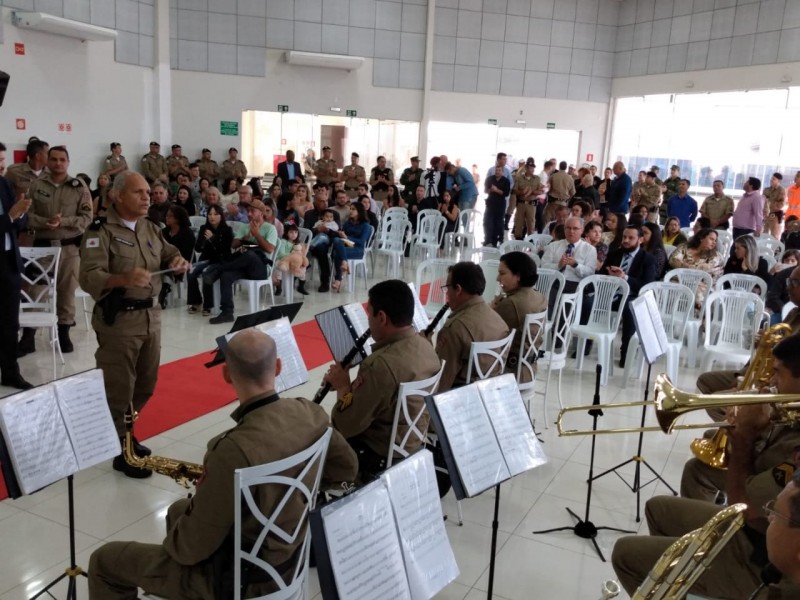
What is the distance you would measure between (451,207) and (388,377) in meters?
8.48

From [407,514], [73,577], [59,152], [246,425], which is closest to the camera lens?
[407,514]

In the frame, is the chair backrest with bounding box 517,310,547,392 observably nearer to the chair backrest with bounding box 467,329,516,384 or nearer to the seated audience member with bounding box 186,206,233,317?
the chair backrest with bounding box 467,329,516,384

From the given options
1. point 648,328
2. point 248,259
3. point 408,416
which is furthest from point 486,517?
point 248,259

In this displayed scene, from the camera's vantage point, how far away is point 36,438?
7.12ft

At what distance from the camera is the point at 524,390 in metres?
4.07

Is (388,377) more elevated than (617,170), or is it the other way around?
(617,170)

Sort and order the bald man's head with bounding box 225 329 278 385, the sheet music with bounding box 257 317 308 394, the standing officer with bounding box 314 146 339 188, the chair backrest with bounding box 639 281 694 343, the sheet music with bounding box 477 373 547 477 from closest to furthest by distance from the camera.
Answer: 1. the bald man's head with bounding box 225 329 278 385
2. the sheet music with bounding box 477 373 547 477
3. the sheet music with bounding box 257 317 308 394
4. the chair backrest with bounding box 639 281 694 343
5. the standing officer with bounding box 314 146 339 188

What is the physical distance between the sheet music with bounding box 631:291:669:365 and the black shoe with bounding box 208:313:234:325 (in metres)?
4.46

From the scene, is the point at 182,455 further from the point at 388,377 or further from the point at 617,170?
the point at 617,170

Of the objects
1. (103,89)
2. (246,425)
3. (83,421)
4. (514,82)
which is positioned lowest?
(83,421)

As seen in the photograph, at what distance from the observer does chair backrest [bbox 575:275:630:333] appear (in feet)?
18.2

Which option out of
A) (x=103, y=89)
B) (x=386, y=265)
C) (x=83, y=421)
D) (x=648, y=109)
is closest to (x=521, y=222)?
(x=386, y=265)

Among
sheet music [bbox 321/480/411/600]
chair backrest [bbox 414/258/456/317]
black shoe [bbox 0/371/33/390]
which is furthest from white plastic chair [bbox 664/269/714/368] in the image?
black shoe [bbox 0/371/33/390]

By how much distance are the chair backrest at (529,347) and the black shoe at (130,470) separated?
220cm
